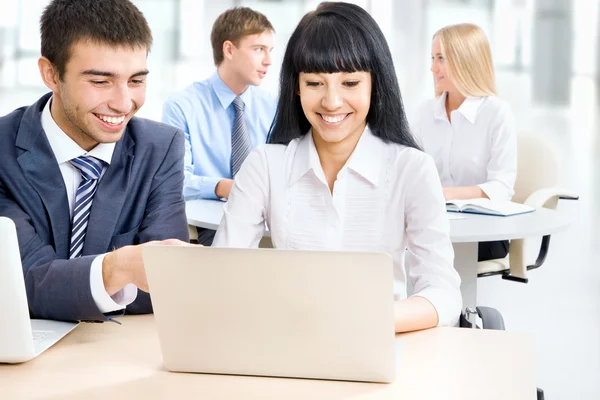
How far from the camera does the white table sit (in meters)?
2.58

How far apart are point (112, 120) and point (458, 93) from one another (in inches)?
91.8

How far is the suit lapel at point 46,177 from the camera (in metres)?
1.68

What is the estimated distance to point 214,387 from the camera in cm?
120

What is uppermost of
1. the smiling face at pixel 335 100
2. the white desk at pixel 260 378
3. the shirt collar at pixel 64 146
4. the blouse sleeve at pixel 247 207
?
the smiling face at pixel 335 100

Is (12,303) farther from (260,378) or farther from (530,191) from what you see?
(530,191)

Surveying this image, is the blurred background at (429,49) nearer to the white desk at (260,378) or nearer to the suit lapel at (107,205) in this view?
the suit lapel at (107,205)

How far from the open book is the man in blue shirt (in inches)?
42.0

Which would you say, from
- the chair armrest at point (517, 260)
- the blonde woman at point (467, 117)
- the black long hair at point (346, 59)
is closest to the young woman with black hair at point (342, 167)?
the black long hair at point (346, 59)

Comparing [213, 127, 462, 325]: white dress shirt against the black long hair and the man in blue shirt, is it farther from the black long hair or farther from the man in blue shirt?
the man in blue shirt

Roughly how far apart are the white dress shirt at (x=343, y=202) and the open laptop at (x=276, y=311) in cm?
67

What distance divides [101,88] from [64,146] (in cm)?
15

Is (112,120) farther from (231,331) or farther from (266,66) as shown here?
(266,66)

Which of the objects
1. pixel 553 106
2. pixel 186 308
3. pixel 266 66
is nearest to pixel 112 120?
pixel 186 308

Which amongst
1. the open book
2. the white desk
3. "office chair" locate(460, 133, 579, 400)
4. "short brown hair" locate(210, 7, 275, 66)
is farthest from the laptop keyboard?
"short brown hair" locate(210, 7, 275, 66)
